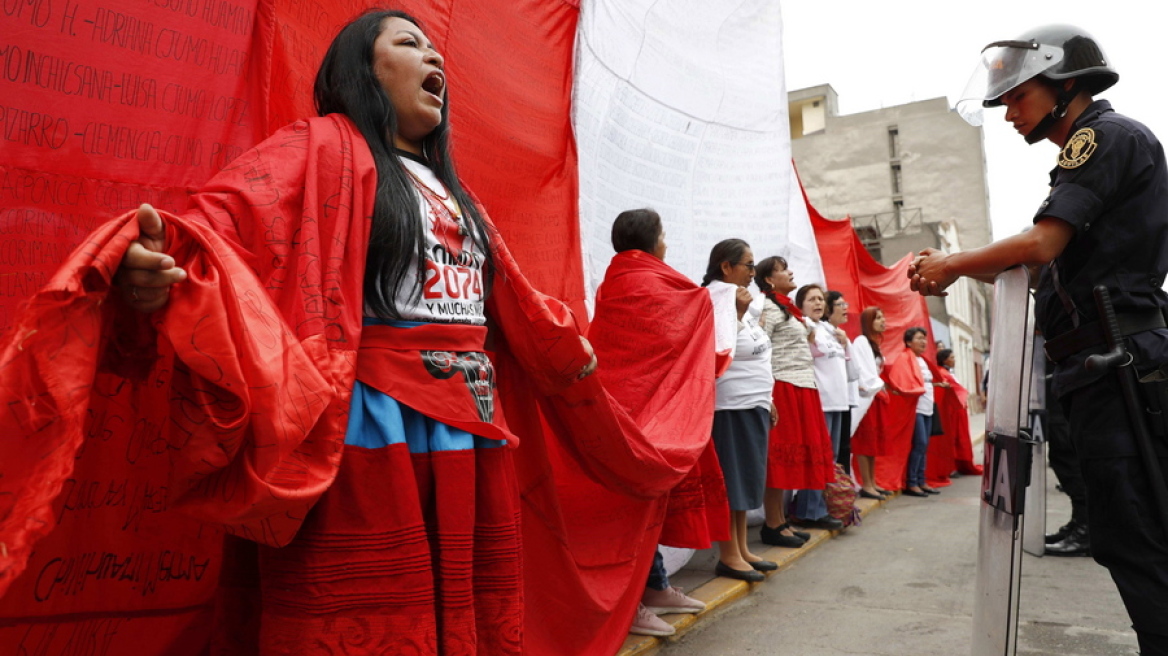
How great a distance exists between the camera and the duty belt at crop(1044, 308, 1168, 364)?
7.52 feet

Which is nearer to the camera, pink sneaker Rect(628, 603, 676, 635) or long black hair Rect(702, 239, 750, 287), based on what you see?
pink sneaker Rect(628, 603, 676, 635)

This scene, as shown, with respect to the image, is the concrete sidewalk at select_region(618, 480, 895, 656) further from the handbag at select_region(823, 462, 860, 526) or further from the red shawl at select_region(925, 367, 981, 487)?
the red shawl at select_region(925, 367, 981, 487)

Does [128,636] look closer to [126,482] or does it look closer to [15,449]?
[126,482]

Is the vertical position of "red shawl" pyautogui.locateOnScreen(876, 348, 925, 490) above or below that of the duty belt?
below

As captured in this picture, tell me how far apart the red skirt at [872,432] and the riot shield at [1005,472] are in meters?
5.15

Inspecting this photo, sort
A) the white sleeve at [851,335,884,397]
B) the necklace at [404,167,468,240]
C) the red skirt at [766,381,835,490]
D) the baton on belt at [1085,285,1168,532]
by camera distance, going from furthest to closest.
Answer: the white sleeve at [851,335,884,397], the red skirt at [766,381,835,490], the baton on belt at [1085,285,1168,532], the necklace at [404,167,468,240]

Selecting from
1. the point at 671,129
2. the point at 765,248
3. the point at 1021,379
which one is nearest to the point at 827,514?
the point at 765,248

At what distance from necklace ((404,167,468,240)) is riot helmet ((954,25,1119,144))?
5.65 ft

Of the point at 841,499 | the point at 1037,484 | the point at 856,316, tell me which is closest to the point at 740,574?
the point at 1037,484

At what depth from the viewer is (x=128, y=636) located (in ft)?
6.41

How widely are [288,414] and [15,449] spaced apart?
39 cm

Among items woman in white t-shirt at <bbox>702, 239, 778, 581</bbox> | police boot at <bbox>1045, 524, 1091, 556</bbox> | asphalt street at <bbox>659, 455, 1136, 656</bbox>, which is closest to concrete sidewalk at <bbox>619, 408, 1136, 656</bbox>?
asphalt street at <bbox>659, 455, 1136, 656</bbox>

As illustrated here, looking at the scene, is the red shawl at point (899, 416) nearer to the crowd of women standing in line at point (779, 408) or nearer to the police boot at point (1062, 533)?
the crowd of women standing in line at point (779, 408)

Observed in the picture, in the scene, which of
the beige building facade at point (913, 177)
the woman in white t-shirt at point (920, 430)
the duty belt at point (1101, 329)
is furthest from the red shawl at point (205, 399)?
the beige building facade at point (913, 177)
